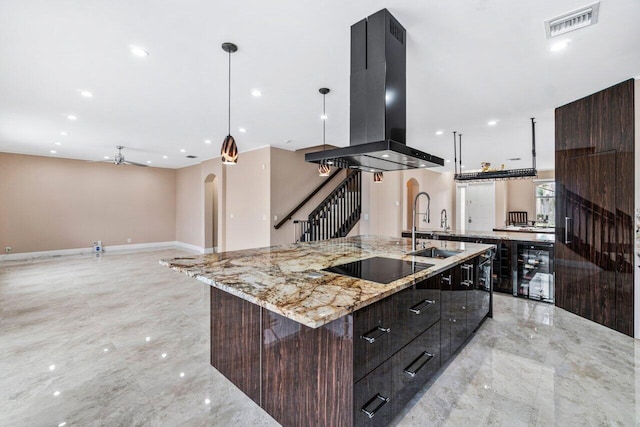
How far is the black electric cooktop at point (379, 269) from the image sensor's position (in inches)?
70.9

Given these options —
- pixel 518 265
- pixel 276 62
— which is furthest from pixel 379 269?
pixel 518 265

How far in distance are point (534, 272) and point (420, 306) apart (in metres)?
3.31

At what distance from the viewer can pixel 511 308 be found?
3.80 m

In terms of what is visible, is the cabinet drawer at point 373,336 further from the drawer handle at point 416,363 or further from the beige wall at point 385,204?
the beige wall at point 385,204

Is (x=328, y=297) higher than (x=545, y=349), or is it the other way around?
(x=328, y=297)

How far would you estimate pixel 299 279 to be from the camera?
1744 mm

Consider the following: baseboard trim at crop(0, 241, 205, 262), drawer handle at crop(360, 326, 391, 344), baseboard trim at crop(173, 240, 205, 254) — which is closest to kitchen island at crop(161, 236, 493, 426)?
drawer handle at crop(360, 326, 391, 344)

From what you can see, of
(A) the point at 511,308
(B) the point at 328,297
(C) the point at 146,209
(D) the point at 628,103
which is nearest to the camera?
(B) the point at 328,297

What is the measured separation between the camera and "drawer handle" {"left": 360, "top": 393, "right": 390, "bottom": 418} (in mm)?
1444

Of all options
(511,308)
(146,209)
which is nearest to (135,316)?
(511,308)

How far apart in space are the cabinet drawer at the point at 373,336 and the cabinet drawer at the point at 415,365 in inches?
5.7

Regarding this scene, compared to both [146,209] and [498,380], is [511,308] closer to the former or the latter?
[498,380]

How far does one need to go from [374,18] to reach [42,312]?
16.1 ft

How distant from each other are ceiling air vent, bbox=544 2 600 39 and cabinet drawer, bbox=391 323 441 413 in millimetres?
2340
